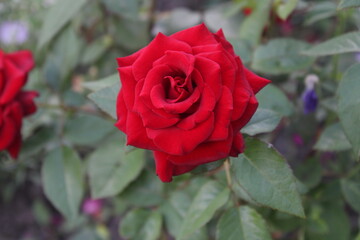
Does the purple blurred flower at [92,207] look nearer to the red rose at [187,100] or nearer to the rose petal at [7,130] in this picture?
the rose petal at [7,130]

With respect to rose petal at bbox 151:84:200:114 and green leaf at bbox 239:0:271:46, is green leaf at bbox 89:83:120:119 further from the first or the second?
green leaf at bbox 239:0:271:46

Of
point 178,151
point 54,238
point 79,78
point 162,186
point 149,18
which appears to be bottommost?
point 54,238

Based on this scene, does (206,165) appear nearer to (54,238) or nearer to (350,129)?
(350,129)

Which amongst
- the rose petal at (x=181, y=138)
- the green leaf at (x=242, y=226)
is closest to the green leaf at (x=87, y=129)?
the green leaf at (x=242, y=226)

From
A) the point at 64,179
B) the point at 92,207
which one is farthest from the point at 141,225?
the point at 92,207

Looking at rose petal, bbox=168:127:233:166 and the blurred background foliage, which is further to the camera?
the blurred background foliage

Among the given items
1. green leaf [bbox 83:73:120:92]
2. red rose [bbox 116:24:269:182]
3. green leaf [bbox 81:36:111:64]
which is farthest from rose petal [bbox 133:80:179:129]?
green leaf [bbox 81:36:111:64]

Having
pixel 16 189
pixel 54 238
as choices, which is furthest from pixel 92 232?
pixel 16 189
